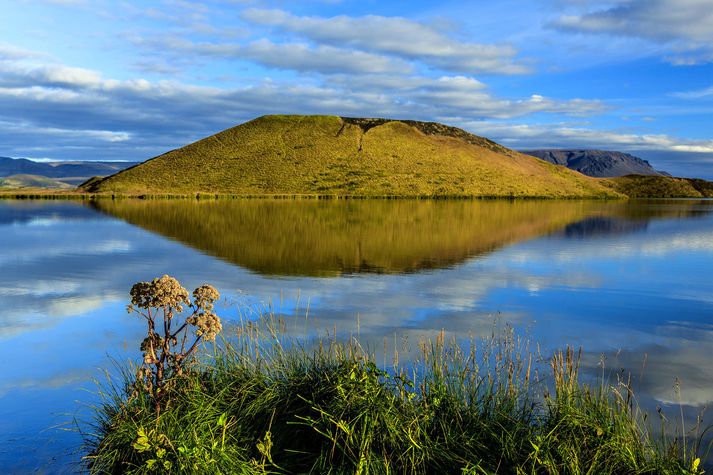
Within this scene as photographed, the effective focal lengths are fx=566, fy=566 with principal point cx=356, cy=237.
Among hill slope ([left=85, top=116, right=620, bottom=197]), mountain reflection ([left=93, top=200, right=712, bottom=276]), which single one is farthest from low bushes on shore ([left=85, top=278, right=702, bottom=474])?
hill slope ([left=85, top=116, right=620, bottom=197])

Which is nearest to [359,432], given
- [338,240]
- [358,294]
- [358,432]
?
[358,432]

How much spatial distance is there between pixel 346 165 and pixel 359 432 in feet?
481

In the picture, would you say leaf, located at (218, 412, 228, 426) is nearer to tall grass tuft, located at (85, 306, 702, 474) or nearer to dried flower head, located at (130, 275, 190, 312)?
tall grass tuft, located at (85, 306, 702, 474)

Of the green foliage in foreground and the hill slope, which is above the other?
the hill slope

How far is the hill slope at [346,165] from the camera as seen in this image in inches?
5448

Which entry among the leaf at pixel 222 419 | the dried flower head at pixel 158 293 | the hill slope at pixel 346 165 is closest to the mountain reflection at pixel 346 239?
the dried flower head at pixel 158 293

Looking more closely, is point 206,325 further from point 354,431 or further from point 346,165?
point 346,165

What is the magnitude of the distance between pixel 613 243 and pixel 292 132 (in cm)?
14243

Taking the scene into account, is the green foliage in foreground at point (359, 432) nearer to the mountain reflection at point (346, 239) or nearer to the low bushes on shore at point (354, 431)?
the low bushes on shore at point (354, 431)

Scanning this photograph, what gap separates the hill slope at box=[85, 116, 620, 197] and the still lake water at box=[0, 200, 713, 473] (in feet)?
306

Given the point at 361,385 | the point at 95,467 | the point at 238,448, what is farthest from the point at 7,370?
the point at 361,385

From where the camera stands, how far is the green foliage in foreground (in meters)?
7.15

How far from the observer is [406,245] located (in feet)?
129

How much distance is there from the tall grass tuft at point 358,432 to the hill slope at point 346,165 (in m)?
124
